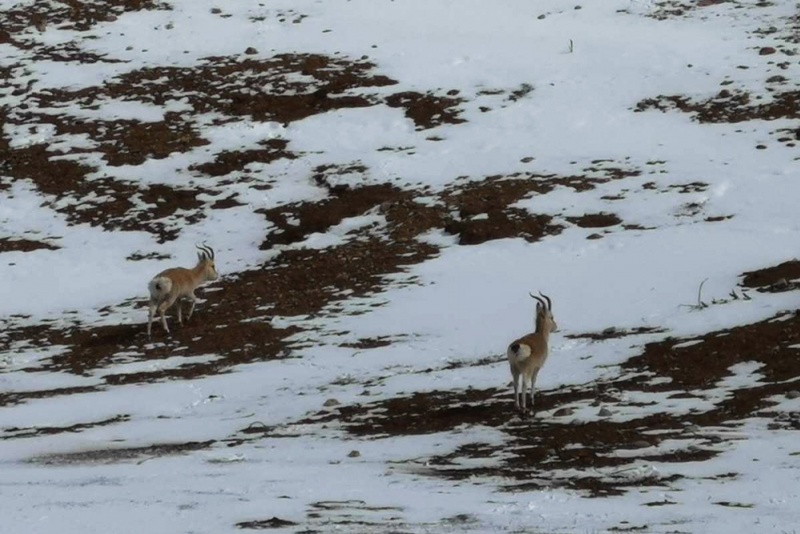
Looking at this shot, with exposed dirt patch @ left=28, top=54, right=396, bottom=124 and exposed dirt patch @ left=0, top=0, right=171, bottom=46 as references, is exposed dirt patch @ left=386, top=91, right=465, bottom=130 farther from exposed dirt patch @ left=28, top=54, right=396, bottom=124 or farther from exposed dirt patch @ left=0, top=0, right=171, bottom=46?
exposed dirt patch @ left=0, top=0, right=171, bottom=46

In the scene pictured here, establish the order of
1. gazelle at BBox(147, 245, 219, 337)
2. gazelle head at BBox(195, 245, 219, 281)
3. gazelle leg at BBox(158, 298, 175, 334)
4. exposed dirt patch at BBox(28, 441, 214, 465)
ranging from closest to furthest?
exposed dirt patch at BBox(28, 441, 214, 465)
gazelle leg at BBox(158, 298, 175, 334)
gazelle at BBox(147, 245, 219, 337)
gazelle head at BBox(195, 245, 219, 281)

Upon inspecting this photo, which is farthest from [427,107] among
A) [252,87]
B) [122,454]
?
[122,454]

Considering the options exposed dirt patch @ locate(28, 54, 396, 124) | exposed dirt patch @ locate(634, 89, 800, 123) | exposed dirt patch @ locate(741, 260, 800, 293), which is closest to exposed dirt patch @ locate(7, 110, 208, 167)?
exposed dirt patch @ locate(28, 54, 396, 124)

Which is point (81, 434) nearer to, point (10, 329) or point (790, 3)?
point (10, 329)

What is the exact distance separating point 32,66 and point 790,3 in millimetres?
29091

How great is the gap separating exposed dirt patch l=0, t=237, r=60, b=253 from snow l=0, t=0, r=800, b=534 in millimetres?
469

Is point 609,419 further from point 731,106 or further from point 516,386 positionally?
point 731,106

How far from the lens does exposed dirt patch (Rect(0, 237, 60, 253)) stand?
100 feet

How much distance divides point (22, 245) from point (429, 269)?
12.4 m

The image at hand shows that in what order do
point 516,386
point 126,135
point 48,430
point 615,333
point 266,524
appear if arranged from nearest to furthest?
point 266,524 → point 516,386 → point 48,430 → point 615,333 → point 126,135

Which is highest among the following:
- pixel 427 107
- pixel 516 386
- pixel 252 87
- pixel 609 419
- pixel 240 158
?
pixel 252 87

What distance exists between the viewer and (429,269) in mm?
26000

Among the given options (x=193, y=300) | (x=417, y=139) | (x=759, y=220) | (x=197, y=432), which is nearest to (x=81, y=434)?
(x=197, y=432)

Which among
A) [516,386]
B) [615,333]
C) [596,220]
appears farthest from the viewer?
[596,220]
